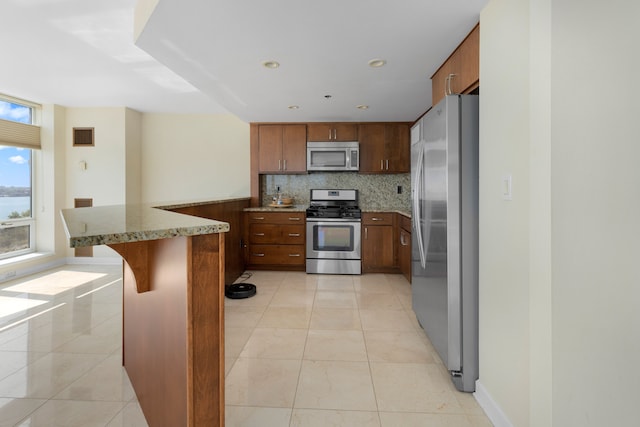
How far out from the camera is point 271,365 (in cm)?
203

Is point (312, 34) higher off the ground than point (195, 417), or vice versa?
point (312, 34)

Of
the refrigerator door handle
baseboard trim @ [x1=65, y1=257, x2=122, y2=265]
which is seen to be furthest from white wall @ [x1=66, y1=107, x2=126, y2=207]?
the refrigerator door handle

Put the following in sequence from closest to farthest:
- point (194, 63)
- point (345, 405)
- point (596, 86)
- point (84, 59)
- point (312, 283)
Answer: point (596, 86) → point (345, 405) → point (194, 63) → point (84, 59) → point (312, 283)

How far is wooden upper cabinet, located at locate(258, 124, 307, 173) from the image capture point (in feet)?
15.2

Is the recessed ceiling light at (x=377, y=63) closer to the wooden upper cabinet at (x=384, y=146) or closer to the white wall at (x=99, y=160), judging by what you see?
the wooden upper cabinet at (x=384, y=146)

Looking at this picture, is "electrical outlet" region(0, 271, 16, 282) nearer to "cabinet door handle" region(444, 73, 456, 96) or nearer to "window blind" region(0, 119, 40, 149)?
"window blind" region(0, 119, 40, 149)

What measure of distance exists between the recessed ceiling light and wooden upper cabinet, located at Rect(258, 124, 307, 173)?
2113mm

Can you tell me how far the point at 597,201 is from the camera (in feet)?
3.13

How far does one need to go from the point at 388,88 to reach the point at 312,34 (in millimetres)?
1331

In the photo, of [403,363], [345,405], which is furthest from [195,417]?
[403,363]

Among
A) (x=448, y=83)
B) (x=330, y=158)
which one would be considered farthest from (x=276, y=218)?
(x=448, y=83)

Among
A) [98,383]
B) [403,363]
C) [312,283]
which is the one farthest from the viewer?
[312,283]

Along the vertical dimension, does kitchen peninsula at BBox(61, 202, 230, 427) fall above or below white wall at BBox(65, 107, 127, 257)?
below

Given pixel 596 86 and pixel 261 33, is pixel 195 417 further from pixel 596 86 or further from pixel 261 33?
pixel 261 33
